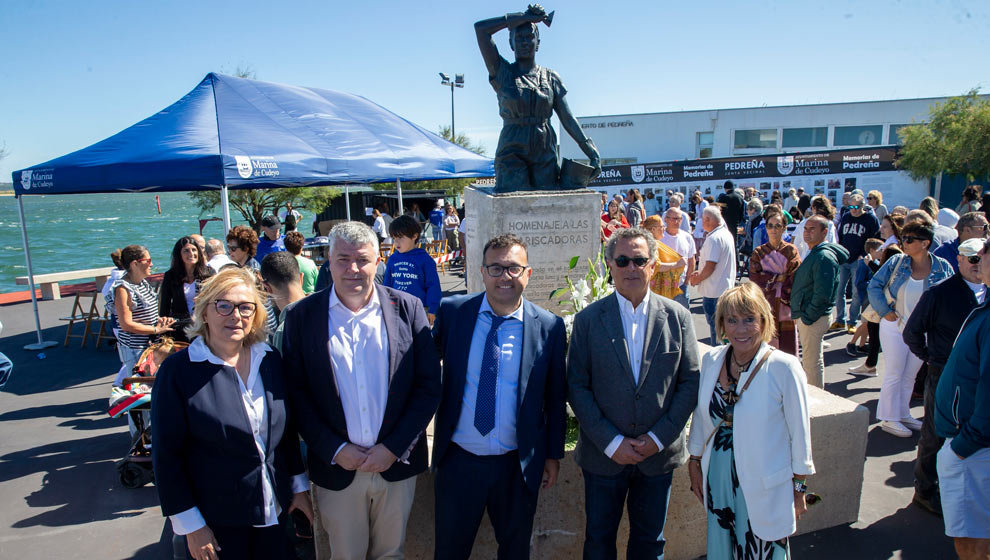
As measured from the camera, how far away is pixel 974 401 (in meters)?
2.51

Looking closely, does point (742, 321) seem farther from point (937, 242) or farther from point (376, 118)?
point (376, 118)

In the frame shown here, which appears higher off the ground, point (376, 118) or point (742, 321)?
point (376, 118)

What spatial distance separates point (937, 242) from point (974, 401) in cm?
453

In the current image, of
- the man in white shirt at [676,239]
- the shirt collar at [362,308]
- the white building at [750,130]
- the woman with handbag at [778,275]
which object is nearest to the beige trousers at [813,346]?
the woman with handbag at [778,275]

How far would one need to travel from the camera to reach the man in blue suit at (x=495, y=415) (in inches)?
99.0

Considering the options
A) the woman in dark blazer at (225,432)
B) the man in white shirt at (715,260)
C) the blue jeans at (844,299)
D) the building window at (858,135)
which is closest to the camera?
the woman in dark blazer at (225,432)

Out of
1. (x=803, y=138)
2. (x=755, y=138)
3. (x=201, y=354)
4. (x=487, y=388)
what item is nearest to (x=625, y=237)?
(x=487, y=388)

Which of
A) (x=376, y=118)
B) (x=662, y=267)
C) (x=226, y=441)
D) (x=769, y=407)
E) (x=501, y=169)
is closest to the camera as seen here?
(x=226, y=441)

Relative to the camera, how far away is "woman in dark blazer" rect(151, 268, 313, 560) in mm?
2148

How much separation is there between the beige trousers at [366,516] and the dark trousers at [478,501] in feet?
0.63

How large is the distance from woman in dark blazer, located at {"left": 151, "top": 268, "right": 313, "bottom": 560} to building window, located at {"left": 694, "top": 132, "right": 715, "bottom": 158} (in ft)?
128

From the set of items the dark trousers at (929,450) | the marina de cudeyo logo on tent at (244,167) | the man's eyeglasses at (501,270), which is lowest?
the dark trousers at (929,450)

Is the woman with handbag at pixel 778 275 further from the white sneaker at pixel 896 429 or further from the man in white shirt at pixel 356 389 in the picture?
the man in white shirt at pixel 356 389

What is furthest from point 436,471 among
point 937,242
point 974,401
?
point 937,242
